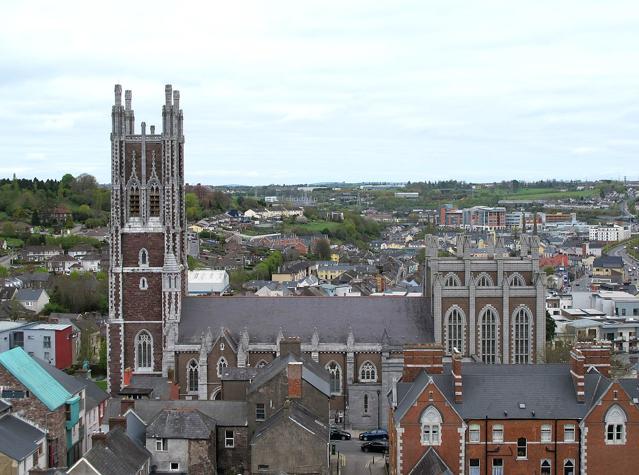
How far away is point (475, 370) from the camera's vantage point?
157 ft

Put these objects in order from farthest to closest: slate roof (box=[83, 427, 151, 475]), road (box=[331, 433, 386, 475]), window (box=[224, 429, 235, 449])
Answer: road (box=[331, 433, 386, 475]) → window (box=[224, 429, 235, 449]) → slate roof (box=[83, 427, 151, 475])

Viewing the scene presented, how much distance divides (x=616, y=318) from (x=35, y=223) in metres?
128

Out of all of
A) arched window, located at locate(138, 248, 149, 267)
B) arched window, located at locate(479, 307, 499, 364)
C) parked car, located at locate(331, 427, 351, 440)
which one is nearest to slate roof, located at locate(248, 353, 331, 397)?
parked car, located at locate(331, 427, 351, 440)

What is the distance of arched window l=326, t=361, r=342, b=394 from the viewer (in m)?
61.3

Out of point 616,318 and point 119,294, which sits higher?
point 119,294

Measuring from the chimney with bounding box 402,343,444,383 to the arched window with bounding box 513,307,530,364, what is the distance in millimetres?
14608

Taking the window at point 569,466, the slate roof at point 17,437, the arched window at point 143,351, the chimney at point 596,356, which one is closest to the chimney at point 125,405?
the slate roof at point 17,437

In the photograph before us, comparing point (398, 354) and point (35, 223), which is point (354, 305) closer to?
point (398, 354)

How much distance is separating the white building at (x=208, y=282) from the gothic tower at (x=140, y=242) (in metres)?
56.0

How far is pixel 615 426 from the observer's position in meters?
45.5

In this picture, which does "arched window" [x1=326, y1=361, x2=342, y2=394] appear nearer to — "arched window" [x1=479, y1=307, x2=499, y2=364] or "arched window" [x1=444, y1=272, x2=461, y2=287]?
"arched window" [x1=444, y1=272, x2=461, y2=287]

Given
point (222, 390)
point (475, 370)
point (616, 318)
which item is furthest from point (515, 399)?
point (616, 318)

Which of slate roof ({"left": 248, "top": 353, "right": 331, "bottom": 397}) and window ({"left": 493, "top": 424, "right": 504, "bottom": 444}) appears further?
slate roof ({"left": 248, "top": 353, "right": 331, "bottom": 397})

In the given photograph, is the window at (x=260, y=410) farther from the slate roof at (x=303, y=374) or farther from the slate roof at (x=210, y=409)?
the slate roof at (x=303, y=374)
